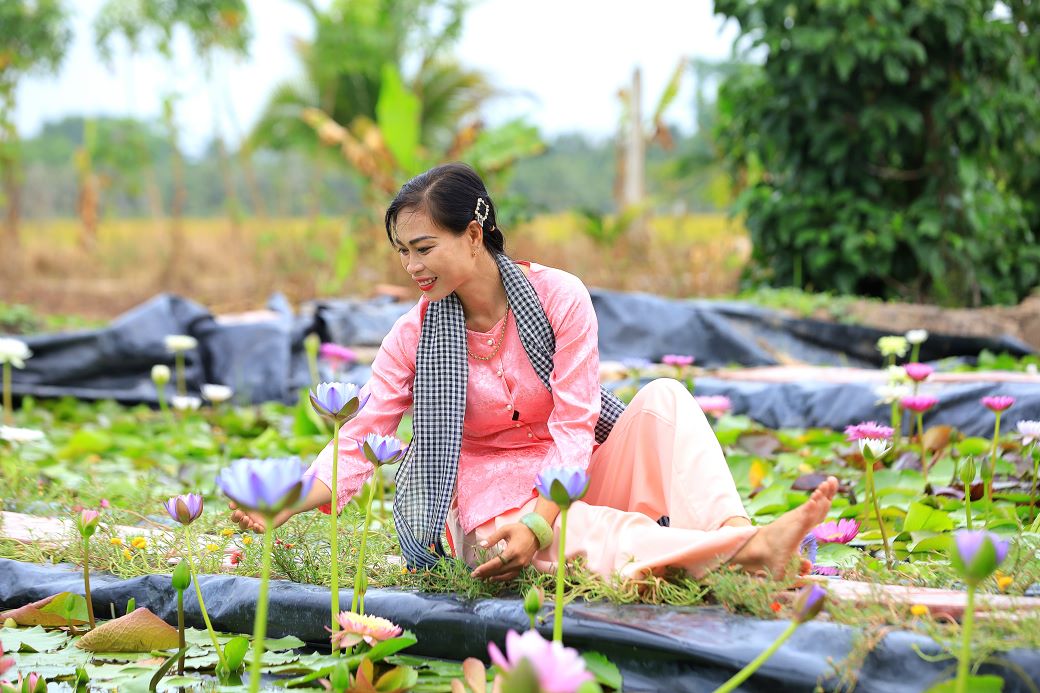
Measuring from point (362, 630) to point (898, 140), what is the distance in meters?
5.28

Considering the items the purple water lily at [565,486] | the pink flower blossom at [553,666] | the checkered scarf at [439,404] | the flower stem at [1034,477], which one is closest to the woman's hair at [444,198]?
the checkered scarf at [439,404]

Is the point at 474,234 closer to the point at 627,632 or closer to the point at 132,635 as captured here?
the point at 627,632

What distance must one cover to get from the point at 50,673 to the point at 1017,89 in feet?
19.3

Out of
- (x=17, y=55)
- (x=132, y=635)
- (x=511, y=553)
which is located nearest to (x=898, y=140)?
(x=511, y=553)

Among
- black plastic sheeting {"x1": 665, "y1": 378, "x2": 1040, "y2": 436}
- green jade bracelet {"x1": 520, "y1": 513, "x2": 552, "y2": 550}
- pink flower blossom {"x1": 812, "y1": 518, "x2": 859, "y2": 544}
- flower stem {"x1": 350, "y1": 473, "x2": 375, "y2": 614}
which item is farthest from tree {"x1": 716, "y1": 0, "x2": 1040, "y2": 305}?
flower stem {"x1": 350, "y1": 473, "x2": 375, "y2": 614}

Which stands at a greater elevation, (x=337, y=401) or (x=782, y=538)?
(x=337, y=401)

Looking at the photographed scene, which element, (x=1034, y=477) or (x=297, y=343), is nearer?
(x=1034, y=477)

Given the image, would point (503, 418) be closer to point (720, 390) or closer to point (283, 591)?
point (283, 591)

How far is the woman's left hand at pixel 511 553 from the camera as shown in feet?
5.44

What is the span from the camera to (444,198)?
6.05 ft

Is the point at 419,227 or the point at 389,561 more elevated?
the point at 419,227

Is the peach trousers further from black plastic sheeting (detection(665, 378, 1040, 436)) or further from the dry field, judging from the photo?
the dry field

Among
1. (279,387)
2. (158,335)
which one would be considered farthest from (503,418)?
(158,335)

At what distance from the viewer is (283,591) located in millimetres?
1793
